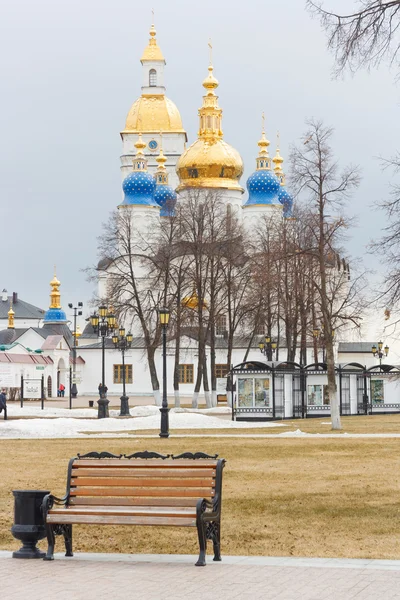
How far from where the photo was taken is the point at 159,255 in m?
51.8

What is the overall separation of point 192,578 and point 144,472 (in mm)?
1636

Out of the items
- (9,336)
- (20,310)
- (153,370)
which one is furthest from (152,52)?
(153,370)

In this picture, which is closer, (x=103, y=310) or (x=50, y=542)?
(x=50, y=542)

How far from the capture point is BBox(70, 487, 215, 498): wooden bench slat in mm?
10398

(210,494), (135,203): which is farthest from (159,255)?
(210,494)

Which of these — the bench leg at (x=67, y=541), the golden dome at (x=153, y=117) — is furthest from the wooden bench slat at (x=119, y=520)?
the golden dome at (x=153, y=117)

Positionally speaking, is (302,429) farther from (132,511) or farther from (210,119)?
(210,119)

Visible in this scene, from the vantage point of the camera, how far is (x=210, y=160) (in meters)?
81.1

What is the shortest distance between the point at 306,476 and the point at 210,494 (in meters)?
7.11

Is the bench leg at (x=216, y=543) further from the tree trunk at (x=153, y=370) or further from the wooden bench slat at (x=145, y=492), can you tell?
the tree trunk at (x=153, y=370)

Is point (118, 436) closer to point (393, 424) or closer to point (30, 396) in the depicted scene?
point (393, 424)

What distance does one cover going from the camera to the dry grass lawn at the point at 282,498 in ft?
37.1

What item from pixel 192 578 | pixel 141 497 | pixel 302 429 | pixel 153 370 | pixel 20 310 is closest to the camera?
pixel 192 578

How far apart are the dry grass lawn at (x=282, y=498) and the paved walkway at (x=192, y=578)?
2.90 feet
